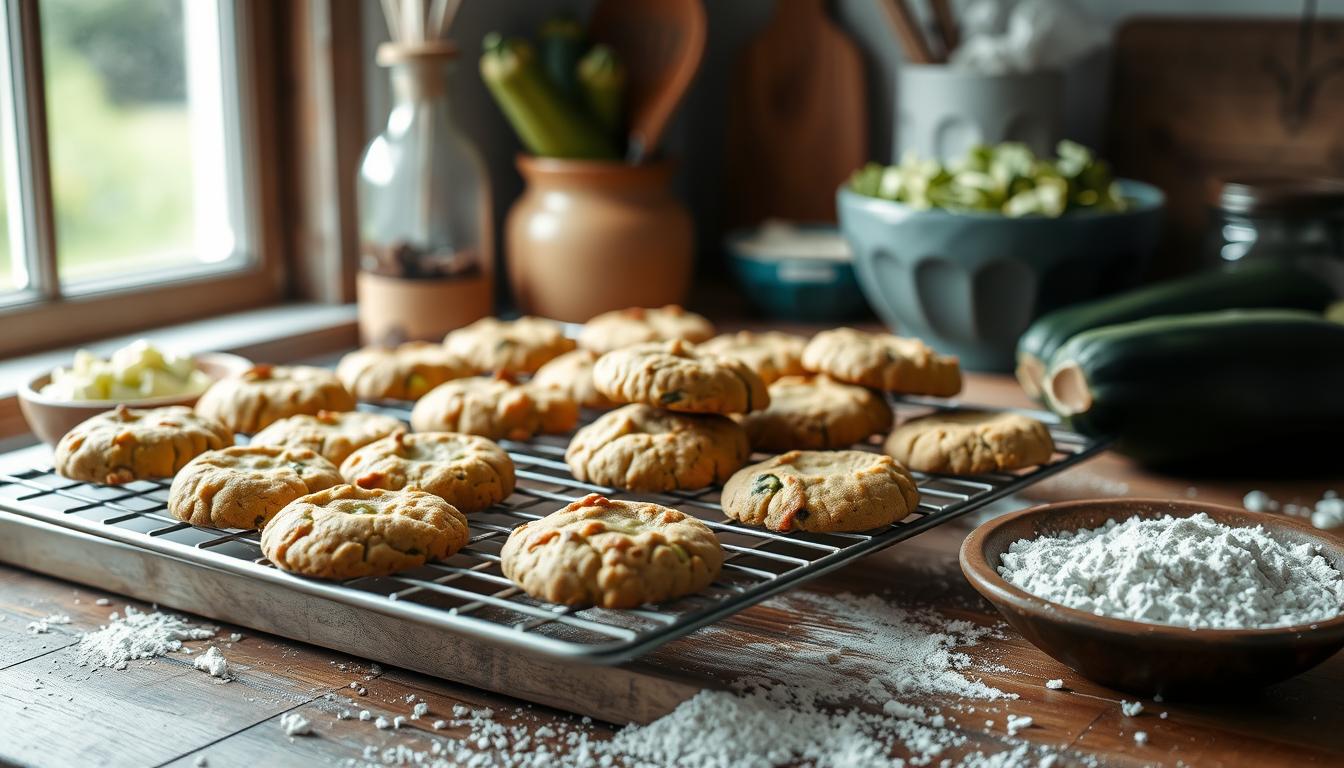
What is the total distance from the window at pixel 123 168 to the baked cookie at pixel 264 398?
0.49m

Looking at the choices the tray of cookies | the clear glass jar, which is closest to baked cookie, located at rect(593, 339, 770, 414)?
the tray of cookies

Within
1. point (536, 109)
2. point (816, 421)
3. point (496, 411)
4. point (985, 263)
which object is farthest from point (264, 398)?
point (985, 263)

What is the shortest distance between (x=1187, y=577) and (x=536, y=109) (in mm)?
1276

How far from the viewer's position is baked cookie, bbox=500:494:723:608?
943 millimetres

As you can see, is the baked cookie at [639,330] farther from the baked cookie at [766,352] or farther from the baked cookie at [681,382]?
the baked cookie at [681,382]

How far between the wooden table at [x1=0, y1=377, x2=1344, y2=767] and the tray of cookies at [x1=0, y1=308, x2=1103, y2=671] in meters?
0.05

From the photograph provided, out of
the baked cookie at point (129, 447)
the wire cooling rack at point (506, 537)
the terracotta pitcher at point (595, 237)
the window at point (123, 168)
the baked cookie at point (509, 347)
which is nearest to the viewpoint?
the wire cooling rack at point (506, 537)

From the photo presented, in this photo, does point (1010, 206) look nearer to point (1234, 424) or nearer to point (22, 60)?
point (1234, 424)

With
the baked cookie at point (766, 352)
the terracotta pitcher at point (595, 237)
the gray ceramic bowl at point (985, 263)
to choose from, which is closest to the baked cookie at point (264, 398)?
the baked cookie at point (766, 352)

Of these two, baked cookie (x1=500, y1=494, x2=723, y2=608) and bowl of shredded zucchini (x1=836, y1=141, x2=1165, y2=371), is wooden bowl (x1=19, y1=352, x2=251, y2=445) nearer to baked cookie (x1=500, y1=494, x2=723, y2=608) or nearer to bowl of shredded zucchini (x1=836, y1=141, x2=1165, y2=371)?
baked cookie (x1=500, y1=494, x2=723, y2=608)

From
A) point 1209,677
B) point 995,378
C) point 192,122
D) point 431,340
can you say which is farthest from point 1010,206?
point 192,122

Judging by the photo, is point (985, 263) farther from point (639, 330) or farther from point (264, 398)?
point (264, 398)

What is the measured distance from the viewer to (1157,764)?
0.91 metres

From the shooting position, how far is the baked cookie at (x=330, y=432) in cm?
126
